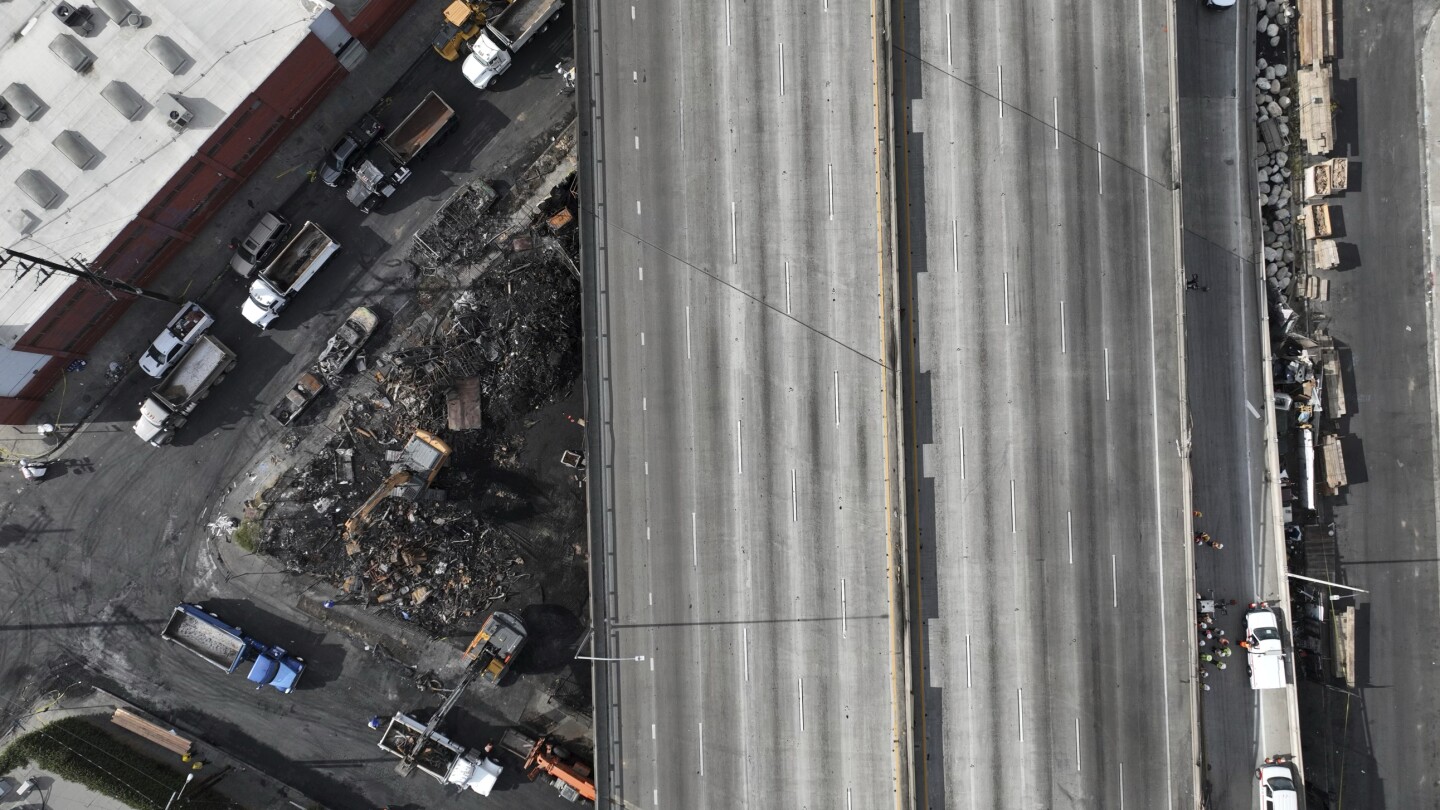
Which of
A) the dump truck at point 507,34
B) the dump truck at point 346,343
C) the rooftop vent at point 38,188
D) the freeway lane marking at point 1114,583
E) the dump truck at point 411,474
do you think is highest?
the dump truck at point 507,34

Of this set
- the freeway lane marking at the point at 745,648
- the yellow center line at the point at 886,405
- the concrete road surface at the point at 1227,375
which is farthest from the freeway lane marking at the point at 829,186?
the freeway lane marking at the point at 745,648

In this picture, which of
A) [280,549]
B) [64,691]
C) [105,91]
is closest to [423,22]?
[105,91]

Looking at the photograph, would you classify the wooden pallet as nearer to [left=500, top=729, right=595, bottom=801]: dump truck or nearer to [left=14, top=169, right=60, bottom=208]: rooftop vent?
[left=500, top=729, right=595, bottom=801]: dump truck

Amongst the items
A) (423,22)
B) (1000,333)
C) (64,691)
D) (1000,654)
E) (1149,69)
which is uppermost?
(423,22)

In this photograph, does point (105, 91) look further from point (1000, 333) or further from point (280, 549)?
point (1000, 333)

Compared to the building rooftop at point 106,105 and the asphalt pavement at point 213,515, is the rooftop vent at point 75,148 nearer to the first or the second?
the building rooftop at point 106,105
